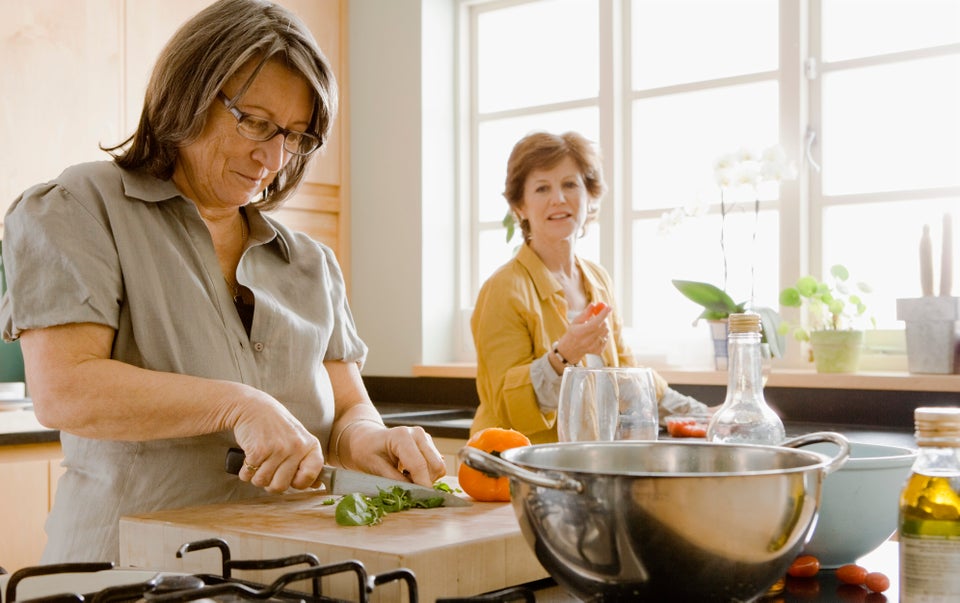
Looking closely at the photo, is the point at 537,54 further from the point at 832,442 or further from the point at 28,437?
the point at 832,442

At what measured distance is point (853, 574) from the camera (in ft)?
3.00

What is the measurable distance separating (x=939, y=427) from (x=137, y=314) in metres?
0.92

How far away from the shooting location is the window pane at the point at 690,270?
337cm

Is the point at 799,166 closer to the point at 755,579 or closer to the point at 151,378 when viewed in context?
the point at 151,378

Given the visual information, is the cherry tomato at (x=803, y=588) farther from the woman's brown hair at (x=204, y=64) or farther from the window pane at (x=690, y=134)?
the window pane at (x=690, y=134)

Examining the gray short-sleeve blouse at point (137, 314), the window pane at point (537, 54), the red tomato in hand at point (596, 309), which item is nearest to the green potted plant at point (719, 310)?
the red tomato in hand at point (596, 309)

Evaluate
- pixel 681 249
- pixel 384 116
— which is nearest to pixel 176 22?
pixel 384 116

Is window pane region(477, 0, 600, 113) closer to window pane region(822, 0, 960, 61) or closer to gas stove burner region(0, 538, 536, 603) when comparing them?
window pane region(822, 0, 960, 61)

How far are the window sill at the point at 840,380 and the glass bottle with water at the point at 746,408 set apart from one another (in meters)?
1.88

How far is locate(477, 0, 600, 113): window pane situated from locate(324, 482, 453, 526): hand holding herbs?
2856mm

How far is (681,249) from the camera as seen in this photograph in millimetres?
3588

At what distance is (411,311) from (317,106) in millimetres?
2567

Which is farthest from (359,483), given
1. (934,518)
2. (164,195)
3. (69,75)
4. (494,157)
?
(494,157)

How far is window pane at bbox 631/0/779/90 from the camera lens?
340 centimetres
